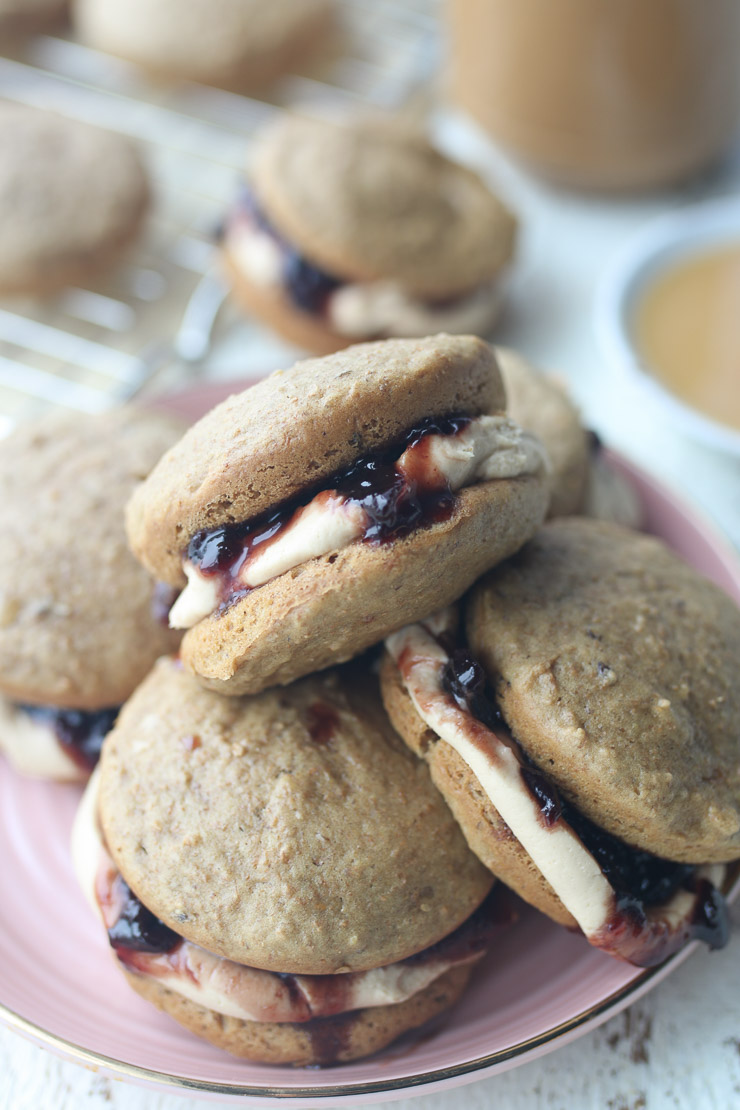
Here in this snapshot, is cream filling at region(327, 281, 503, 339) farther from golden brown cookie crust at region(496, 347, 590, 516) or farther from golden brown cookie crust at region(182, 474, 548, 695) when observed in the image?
golden brown cookie crust at region(182, 474, 548, 695)

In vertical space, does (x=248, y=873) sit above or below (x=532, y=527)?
below

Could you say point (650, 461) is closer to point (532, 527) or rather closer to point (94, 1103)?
point (532, 527)

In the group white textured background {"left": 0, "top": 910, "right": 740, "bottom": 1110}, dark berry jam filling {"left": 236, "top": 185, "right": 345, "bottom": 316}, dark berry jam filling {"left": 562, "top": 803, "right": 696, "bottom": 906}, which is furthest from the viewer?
dark berry jam filling {"left": 236, "top": 185, "right": 345, "bottom": 316}

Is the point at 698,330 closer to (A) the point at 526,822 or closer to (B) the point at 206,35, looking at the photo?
(A) the point at 526,822

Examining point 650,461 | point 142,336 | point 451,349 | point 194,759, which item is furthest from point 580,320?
point 194,759

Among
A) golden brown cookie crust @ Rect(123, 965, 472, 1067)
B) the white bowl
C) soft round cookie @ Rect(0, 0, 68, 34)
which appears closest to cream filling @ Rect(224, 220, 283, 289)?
the white bowl

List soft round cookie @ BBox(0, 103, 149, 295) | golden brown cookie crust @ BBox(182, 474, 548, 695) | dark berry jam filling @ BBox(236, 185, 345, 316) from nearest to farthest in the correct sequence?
golden brown cookie crust @ BBox(182, 474, 548, 695) → dark berry jam filling @ BBox(236, 185, 345, 316) → soft round cookie @ BBox(0, 103, 149, 295)
